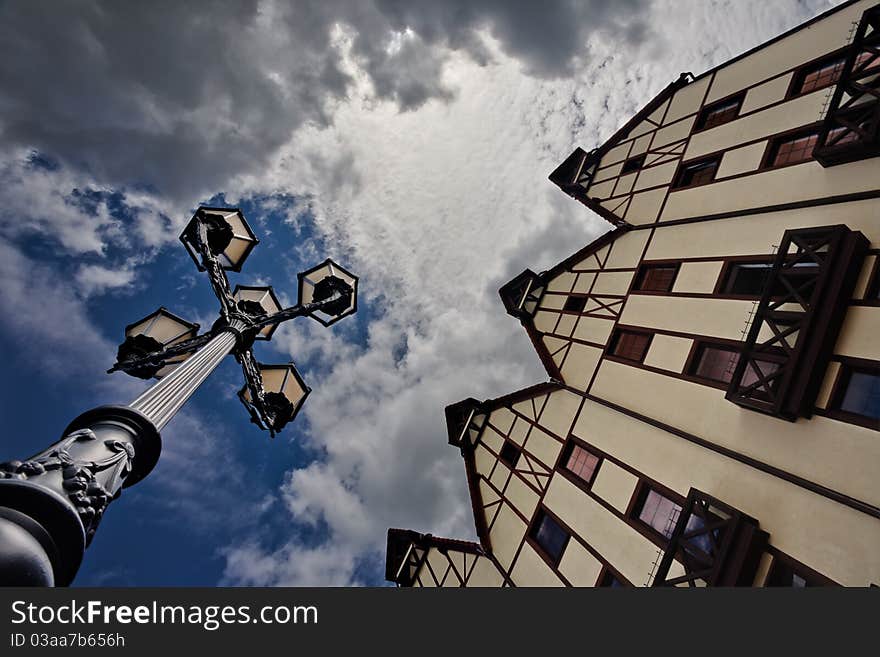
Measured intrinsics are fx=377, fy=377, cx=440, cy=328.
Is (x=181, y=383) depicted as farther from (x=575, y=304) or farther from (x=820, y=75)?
(x=820, y=75)

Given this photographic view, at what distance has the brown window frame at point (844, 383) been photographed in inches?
245

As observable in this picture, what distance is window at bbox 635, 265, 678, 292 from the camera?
11070 millimetres

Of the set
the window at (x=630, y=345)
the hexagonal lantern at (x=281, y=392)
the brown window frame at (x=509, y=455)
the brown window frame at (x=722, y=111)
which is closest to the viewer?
the hexagonal lantern at (x=281, y=392)

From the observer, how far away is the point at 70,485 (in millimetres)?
2537

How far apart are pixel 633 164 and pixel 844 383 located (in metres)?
12.1

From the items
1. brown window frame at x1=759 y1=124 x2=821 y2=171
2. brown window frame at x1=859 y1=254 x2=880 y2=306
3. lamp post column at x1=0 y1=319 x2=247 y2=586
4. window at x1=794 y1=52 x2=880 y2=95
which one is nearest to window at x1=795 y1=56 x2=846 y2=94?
window at x1=794 y1=52 x2=880 y2=95

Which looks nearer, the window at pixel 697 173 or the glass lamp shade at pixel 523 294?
the window at pixel 697 173

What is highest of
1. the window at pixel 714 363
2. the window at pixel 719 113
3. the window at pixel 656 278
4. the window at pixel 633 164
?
the window at pixel 633 164

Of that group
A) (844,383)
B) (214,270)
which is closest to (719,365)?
(844,383)

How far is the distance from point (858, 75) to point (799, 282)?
468cm

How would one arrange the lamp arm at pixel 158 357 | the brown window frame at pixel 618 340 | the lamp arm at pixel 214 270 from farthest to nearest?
the brown window frame at pixel 618 340, the lamp arm at pixel 214 270, the lamp arm at pixel 158 357

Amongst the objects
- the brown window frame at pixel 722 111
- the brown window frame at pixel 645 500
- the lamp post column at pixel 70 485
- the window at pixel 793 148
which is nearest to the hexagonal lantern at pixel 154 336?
the lamp post column at pixel 70 485

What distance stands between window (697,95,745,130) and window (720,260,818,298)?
6281mm

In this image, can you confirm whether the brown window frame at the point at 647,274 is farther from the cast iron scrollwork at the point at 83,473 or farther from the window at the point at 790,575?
the cast iron scrollwork at the point at 83,473
